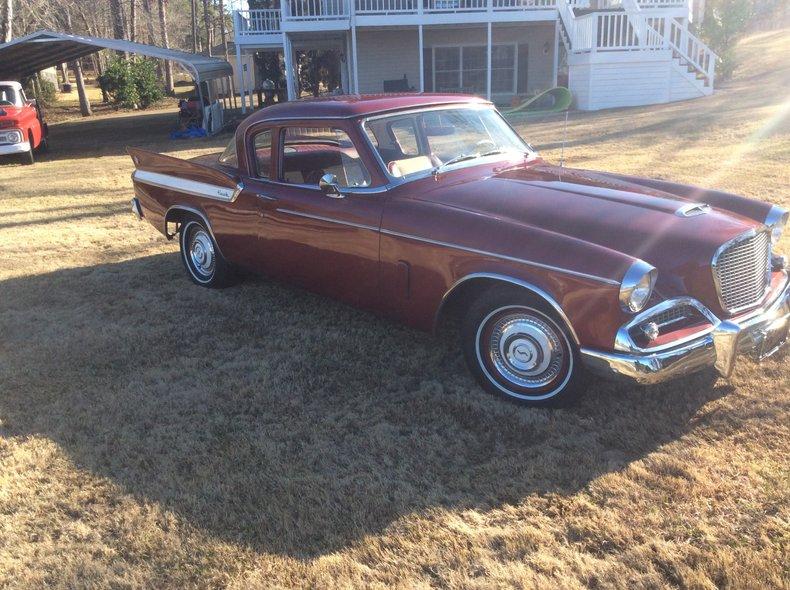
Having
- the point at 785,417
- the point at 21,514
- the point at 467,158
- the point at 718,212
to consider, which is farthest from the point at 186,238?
the point at 785,417

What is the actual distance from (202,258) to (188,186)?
0.66m

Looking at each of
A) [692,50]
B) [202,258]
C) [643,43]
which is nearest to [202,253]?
[202,258]

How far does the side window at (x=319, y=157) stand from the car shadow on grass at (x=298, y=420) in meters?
1.10

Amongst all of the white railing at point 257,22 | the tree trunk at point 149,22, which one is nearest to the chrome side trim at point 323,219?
the white railing at point 257,22

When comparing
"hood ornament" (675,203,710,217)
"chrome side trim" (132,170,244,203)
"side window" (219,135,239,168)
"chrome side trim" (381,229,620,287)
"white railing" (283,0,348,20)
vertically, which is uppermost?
"white railing" (283,0,348,20)

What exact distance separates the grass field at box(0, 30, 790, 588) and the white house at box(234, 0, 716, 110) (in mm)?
15601

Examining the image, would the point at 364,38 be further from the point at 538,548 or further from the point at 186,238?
the point at 538,548

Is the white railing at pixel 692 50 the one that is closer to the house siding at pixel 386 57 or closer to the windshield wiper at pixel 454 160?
the house siding at pixel 386 57

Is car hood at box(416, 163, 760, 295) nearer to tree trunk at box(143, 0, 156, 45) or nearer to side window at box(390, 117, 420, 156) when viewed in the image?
side window at box(390, 117, 420, 156)

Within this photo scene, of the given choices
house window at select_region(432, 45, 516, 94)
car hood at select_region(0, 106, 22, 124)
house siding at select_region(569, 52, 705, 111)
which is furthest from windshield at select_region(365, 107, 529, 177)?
house window at select_region(432, 45, 516, 94)

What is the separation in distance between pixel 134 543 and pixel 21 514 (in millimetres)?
647

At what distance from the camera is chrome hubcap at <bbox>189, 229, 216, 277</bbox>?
19.1 feet

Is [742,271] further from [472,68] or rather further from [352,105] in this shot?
[472,68]

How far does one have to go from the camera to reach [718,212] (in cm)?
386
